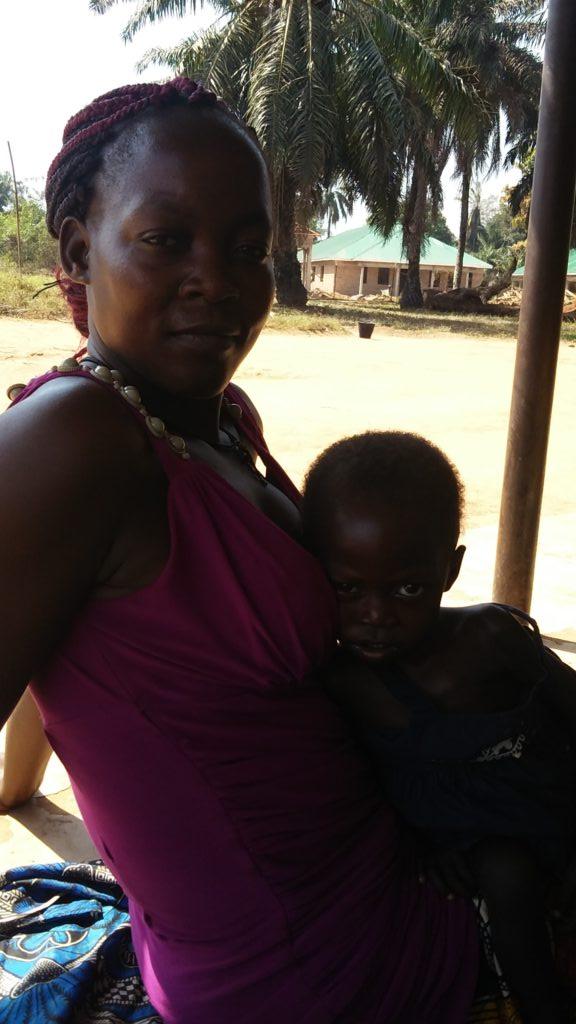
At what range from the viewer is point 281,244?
68.7ft

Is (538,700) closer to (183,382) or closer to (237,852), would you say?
(237,852)

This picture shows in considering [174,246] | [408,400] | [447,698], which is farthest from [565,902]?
[408,400]

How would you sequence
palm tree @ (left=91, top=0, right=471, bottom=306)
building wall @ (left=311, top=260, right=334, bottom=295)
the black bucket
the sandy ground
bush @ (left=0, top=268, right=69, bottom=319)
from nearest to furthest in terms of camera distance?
1. the sandy ground
2. bush @ (left=0, top=268, right=69, bottom=319)
3. the black bucket
4. palm tree @ (left=91, top=0, right=471, bottom=306)
5. building wall @ (left=311, top=260, right=334, bottom=295)

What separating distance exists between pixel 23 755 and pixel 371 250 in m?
39.8

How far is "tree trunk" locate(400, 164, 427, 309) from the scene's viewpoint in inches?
1070

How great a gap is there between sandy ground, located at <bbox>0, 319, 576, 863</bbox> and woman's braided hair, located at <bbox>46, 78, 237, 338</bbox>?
1605mm

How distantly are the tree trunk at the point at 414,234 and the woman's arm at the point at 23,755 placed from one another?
26657mm

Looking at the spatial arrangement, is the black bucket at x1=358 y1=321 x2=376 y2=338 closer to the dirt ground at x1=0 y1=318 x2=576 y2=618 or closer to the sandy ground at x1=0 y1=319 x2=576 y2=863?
the sandy ground at x1=0 y1=319 x2=576 y2=863

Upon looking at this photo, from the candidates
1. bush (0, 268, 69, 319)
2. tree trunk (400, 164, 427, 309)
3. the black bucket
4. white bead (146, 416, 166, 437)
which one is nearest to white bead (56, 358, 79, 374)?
white bead (146, 416, 166, 437)

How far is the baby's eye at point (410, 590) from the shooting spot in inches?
56.7

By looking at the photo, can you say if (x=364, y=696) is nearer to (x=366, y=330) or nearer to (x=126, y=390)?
(x=126, y=390)

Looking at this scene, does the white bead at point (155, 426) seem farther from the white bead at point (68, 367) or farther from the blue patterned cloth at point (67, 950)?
the blue patterned cloth at point (67, 950)

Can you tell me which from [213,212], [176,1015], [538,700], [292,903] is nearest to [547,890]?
[538,700]

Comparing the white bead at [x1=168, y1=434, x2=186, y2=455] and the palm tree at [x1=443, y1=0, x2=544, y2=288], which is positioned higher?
the palm tree at [x1=443, y1=0, x2=544, y2=288]
